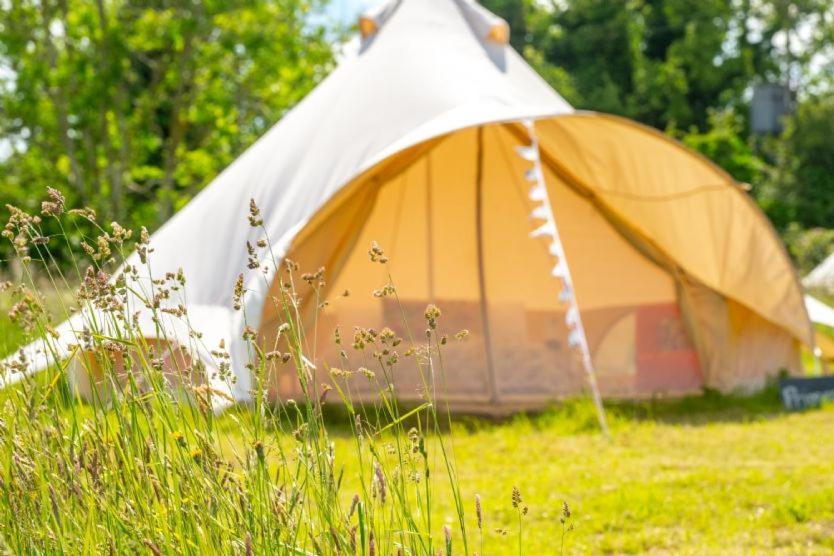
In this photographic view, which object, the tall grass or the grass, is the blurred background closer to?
the grass

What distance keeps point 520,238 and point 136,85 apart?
1085 centimetres

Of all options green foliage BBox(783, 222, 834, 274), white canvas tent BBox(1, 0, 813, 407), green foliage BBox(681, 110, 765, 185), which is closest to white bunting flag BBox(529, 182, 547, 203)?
white canvas tent BBox(1, 0, 813, 407)

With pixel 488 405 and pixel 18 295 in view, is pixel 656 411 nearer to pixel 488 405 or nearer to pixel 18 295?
pixel 488 405

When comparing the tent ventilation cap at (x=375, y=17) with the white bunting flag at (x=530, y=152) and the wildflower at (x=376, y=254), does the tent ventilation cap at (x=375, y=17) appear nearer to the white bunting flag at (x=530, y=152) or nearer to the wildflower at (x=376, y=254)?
the white bunting flag at (x=530, y=152)

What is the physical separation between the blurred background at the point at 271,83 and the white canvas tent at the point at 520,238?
190cm

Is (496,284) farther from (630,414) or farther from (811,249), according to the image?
(811,249)

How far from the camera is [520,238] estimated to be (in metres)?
5.51

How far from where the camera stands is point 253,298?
13.9 ft

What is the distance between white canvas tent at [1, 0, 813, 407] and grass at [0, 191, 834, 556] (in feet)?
1.14

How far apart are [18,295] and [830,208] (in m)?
19.1

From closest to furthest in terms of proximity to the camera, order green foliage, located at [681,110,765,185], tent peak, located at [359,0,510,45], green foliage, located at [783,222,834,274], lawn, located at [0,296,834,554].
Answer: lawn, located at [0,296,834,554] < tent peak, located at [359,0,510,45] < green foliage, located at [783,222,834,274] < green foliage, located at [681,110,765,185]

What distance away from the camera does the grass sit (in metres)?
1.41

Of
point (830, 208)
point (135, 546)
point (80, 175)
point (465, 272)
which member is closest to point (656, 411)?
point (465, 272)

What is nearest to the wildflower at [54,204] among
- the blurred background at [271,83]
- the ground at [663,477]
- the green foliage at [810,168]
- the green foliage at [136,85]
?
the ground at [663,477]
